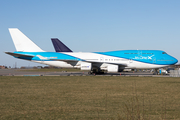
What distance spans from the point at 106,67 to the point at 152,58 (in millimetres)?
7973

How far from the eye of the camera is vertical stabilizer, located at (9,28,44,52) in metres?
36.4

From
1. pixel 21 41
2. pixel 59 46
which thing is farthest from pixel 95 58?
pixel 21 41

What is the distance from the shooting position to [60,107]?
8.16 m

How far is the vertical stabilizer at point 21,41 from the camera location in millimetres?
36406

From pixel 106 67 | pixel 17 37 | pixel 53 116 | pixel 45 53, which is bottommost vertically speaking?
pixel 53 116

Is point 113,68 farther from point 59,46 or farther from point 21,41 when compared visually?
point 21,41

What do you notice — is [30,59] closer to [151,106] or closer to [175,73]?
[175,73]

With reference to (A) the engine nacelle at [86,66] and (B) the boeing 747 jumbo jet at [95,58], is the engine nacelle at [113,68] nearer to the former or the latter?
(B) the boeing 747 jumbo jet at [95,58]

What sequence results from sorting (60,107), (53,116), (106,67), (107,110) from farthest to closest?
1. (106,67)
2. (60,107)
3. (107,110)
4. (53,116)

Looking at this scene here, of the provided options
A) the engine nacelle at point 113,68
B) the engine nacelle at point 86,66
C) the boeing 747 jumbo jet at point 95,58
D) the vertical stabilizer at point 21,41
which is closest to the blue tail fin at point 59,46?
the boeing 747 jumbo jet at point 95,58

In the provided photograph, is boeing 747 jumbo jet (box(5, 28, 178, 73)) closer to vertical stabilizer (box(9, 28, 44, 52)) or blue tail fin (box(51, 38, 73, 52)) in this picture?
vertical stabilizer (box(9, 28, 44, 52))

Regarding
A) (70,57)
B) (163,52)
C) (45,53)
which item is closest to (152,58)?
(163,52)

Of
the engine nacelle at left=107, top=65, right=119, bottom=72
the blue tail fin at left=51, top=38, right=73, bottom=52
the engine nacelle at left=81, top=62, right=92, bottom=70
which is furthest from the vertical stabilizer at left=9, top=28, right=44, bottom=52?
the engine nacelle at left=107, top=65, right=119, bottom=72

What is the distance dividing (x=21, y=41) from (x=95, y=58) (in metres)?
13.7
